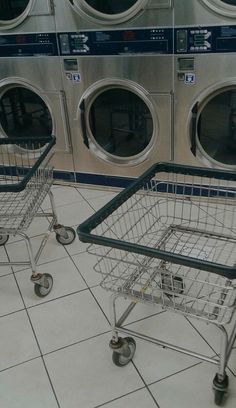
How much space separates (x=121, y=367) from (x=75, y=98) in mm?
2079

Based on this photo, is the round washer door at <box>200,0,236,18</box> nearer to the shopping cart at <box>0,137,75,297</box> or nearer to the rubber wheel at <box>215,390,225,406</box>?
the shopping cart at <box>0,137,75,297</box>

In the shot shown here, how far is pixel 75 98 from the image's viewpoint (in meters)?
3.06

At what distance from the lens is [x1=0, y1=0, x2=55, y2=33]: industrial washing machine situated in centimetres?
282

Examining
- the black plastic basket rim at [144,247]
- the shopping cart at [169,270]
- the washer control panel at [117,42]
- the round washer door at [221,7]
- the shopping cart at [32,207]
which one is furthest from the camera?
the washer control panel at [117,42]

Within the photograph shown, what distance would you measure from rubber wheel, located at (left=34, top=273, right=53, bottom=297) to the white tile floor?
0.03 meters

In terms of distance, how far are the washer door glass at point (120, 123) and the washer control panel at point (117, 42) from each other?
0.33 meters

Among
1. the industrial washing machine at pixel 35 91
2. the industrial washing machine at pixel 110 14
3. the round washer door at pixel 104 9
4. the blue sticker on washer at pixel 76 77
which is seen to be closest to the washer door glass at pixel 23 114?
the industrial washing machine at pixel 35 91


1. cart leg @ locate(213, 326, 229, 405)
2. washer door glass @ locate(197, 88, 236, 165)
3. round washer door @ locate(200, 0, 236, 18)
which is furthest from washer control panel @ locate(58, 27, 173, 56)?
cart leg @ locate(213, 326, 229, 405)

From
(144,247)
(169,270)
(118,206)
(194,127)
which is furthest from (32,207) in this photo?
(194,127)

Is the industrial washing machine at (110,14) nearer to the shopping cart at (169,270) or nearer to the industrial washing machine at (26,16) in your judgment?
the industrial washing machine at (26,16)

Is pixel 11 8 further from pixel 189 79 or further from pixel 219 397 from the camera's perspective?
pixel 219 397

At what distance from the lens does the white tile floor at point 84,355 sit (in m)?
1.57

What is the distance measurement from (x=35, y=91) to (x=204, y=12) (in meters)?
1.44

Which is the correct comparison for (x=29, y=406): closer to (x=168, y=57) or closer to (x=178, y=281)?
(x=178, y=281)
